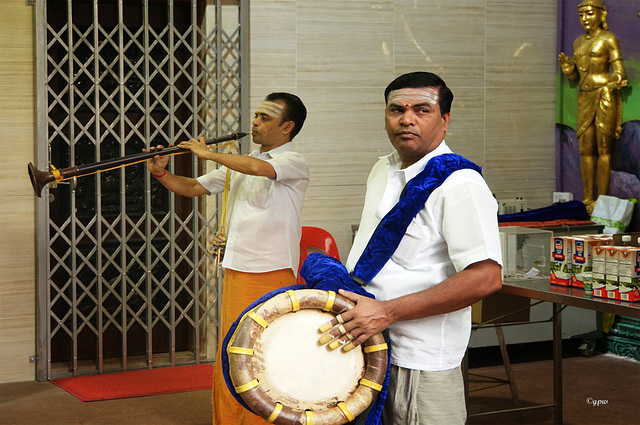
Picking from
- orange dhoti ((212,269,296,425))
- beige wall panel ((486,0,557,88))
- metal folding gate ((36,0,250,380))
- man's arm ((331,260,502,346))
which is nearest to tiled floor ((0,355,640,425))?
metal folding gate ((36,0,250,380))

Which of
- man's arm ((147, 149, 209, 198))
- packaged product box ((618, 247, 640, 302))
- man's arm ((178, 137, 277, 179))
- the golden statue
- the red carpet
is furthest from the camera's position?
the golden statue

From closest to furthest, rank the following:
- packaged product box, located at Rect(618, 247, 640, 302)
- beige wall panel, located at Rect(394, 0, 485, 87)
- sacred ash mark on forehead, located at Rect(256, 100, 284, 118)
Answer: packaged product box, located at Rect(618, 247, 640, 302), sacred ash mark on forehead, located at Rect(256, 100, 284, 118), beige wall panel, located at Rect(394, 0, 485, 87)

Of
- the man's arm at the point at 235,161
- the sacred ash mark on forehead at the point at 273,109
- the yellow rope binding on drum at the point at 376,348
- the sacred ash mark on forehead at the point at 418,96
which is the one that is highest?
the sacred ash mark on forehead at the point at 273,109

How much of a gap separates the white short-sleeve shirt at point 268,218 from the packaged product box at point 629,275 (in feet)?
4.63

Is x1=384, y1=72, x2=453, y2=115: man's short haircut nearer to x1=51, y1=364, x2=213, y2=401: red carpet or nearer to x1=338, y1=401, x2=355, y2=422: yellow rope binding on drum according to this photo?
x1=338, y1=401, x2=355, y2=422: yellow rope binding on drum

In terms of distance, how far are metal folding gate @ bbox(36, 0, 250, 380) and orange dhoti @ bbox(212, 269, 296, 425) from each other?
1431 millimetres

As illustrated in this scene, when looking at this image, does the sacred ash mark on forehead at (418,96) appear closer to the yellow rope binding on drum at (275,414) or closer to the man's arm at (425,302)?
the man's arm at (425,302)

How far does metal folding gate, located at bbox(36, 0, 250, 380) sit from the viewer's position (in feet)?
15.5

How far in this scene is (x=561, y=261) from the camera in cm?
331

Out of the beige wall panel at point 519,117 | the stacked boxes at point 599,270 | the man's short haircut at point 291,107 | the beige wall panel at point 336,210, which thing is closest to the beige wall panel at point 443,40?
the beige wall panel at point 519,117

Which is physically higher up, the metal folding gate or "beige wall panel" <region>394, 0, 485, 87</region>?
"beige wall panel" <region>394, 0, 485, 87</region>

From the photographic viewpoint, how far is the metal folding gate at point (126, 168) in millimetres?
4719

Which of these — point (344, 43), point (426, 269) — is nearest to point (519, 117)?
point (344, 43)

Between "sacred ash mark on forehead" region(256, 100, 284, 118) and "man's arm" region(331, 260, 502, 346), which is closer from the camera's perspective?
"man's arm" region(331, 260, 502, 346)
